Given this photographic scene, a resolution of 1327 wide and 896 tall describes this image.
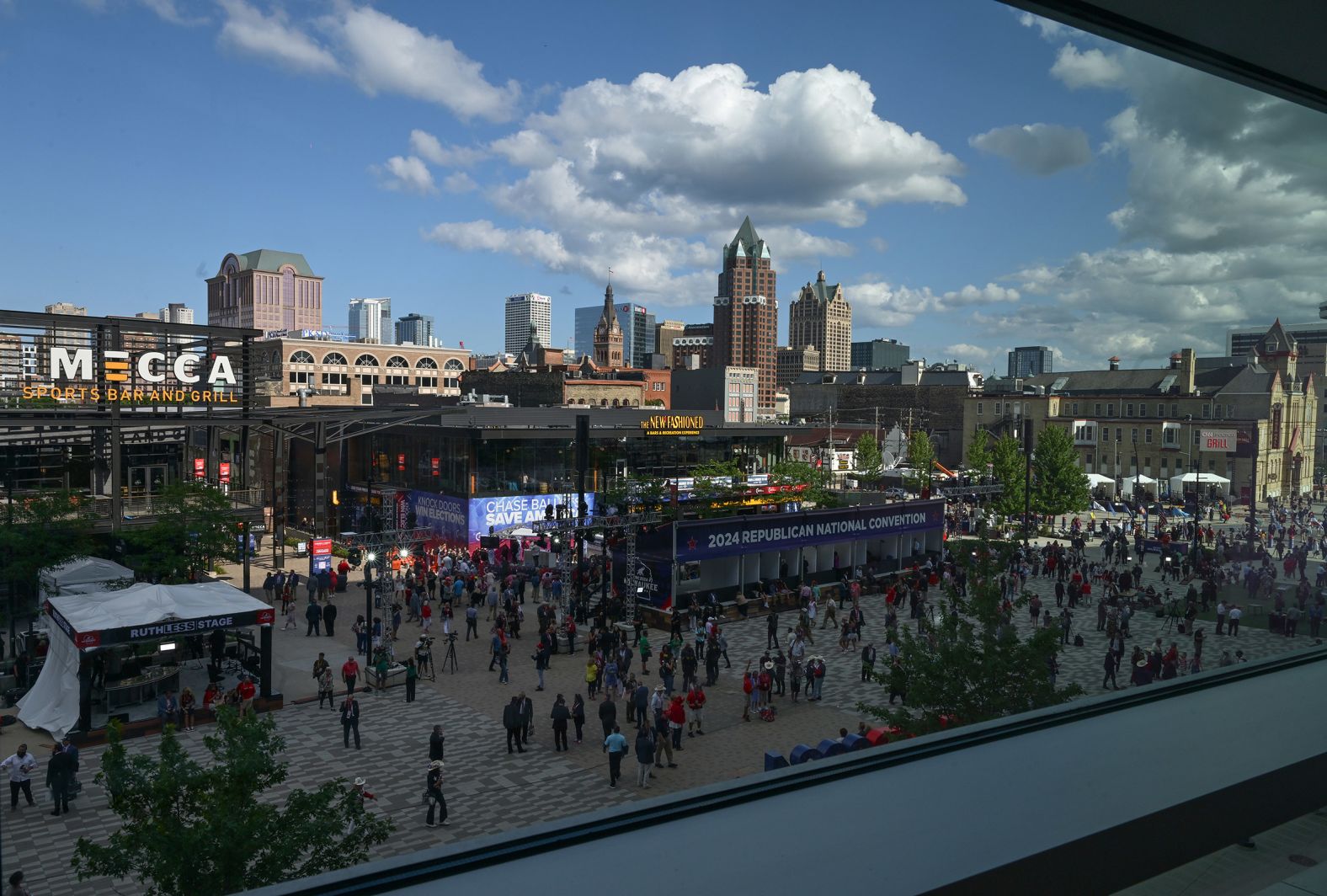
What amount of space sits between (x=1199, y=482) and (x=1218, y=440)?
22.8ft

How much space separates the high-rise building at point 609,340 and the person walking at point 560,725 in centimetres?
12746

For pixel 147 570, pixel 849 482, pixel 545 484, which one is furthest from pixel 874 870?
pixel 849 482

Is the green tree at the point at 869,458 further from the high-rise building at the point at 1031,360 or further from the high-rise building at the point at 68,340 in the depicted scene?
the high-rise building at the point at 1031,360

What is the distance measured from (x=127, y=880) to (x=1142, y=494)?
37955 millimetres

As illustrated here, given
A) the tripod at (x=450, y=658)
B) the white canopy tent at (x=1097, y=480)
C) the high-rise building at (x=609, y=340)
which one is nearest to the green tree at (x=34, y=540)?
the tripod at (x=450, y=658)

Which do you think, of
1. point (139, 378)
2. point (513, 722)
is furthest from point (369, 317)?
point (139, 378)

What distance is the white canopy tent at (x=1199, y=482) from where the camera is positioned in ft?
69.1

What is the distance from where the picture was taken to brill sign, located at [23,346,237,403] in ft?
69.5

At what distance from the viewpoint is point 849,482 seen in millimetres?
56219

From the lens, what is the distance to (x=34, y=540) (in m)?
17.7

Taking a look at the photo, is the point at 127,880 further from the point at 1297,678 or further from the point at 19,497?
the point at 19,497

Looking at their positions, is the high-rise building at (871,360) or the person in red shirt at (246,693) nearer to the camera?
the person in red shirt at (246,693)

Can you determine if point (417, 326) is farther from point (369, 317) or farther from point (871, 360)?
point (871, 360)

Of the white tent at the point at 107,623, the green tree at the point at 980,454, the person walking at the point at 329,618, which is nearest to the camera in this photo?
the white tent at the point at 107,623
